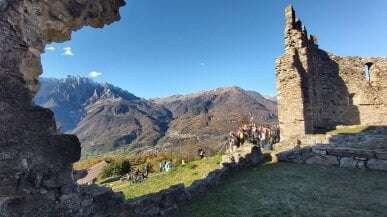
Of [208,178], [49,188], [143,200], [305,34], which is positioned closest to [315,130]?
[305,34]

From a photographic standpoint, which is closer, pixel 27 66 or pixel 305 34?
pixel 27 66

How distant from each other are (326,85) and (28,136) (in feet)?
67.5

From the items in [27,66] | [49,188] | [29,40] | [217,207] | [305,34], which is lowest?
[217,207]

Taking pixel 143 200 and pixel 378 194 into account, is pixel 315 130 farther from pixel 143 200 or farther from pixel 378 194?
pixel 143 200

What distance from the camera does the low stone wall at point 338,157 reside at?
12.1 m

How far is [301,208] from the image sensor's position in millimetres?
8242

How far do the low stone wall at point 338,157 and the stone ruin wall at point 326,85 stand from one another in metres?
7.56

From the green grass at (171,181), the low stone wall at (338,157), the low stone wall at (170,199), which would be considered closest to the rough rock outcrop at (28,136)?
the low stone wall at (170,199)

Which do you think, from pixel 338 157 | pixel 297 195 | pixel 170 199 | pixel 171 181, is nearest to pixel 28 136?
pixel 170 199

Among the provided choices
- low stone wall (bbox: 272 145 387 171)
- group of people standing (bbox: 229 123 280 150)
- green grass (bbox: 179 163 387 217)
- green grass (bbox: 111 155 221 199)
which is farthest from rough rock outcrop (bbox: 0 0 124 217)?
group of people standing (bbox: 229 123 280 150)

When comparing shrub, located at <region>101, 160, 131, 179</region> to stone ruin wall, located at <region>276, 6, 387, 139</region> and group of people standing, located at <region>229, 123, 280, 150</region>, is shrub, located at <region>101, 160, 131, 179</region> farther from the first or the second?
stone ruin wall, located at <region>276, 6, 387, 139</region>

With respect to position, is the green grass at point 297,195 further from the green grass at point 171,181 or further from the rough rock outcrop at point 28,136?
the rough rock outcrop at point 28,136

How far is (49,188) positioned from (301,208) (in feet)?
17.4

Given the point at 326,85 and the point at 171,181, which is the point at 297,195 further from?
the point at 326,85
